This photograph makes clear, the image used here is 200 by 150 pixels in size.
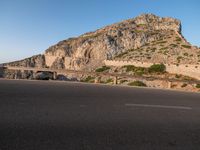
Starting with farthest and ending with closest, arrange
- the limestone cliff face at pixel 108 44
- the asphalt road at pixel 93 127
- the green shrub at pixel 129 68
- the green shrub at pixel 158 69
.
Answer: the limestone cliff face at pixel 108 44 < the green shrub at pixel 129 68 < the green shrub at pixel 158 69 < the asphalt road at pixel 93 127

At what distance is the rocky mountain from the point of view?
125056 millimetres

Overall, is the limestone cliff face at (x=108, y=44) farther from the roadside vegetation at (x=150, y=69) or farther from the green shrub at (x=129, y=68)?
the roadside vegetation at (x=150, y=69)

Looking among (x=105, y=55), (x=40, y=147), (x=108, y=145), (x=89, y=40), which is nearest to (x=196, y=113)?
(x=108, y=145)

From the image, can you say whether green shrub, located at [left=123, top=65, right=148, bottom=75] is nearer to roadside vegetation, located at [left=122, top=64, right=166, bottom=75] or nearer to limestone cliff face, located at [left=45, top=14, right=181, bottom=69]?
roadside vegetation, located at [left=122, top=64, right=166, bottom=75]

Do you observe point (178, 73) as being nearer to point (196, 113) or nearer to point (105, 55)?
point (105, 55)

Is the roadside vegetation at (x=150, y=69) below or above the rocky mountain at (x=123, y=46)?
below

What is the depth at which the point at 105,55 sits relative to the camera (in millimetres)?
144125

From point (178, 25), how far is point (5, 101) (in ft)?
506

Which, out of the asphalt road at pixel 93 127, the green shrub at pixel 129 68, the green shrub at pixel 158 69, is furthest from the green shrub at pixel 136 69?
the asphalt road at pixel 93 127

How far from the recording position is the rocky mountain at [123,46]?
410ft

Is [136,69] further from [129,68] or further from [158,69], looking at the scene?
[158,69]

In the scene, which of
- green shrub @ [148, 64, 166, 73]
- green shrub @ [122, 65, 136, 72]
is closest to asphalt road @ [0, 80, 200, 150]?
green shrub @ [148, 64, 166, 73]

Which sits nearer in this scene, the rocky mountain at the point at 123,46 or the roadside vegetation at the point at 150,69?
the roadside vegetation at the point at 150,69

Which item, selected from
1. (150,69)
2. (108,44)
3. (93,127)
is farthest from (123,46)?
(93,127)
